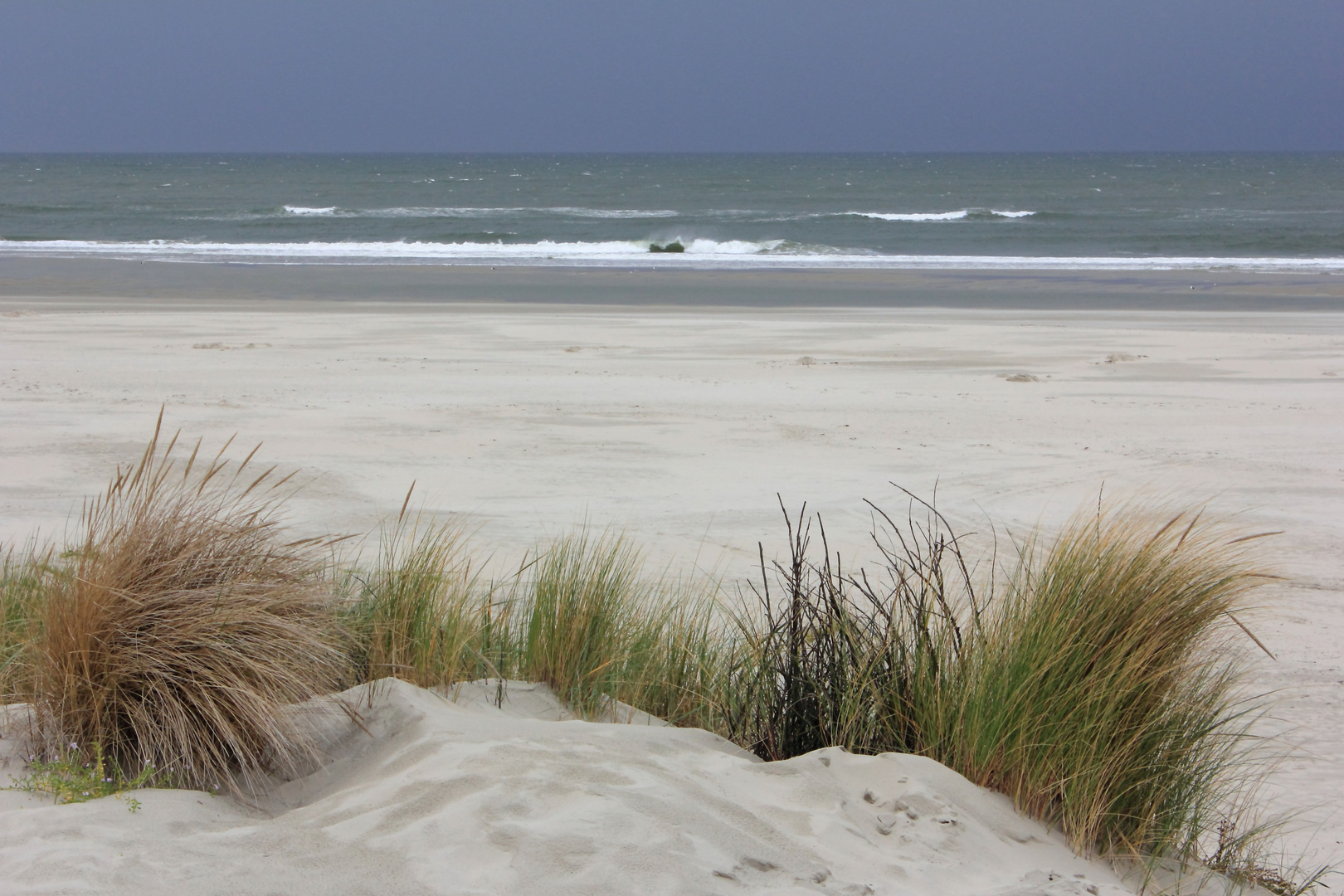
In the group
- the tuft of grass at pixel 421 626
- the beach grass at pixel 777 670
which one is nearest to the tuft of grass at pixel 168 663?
the beach grass at pixel 777 670

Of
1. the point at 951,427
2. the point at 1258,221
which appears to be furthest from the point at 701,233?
the point at 951,427

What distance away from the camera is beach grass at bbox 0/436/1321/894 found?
9.50 feet

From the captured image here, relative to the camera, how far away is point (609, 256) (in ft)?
108

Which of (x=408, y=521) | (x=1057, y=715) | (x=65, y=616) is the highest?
(x=65, y=616)

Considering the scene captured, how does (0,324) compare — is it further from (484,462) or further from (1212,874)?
(1212,874)

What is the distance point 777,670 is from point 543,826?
1.12m

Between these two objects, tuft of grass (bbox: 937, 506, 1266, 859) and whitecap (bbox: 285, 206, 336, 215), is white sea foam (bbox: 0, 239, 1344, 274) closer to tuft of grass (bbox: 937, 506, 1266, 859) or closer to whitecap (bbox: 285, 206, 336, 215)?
whitecap (bbox: 285, 206, 336, 215)

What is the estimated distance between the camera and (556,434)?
887cm

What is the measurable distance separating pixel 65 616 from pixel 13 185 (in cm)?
7865

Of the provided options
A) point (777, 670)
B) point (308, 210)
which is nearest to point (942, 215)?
point (308, 210)

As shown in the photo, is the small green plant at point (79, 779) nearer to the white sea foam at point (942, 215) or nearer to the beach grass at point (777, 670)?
the beach grass at point (777, 670)

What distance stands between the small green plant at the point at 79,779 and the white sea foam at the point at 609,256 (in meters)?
26.9

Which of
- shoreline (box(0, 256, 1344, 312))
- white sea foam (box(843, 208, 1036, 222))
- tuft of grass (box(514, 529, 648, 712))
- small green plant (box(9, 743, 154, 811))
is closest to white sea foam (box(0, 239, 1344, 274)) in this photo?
shoreline (box(0, 256, 1344, 312))

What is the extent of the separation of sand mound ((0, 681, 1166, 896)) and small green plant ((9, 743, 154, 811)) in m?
0.04
